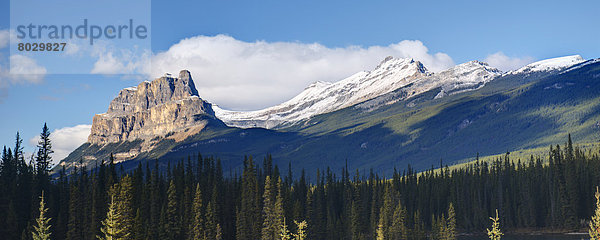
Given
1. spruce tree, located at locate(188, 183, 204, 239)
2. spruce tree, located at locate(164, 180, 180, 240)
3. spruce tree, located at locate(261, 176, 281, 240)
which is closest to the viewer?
spruce tree, located at locate(188, 183, 204, 239)

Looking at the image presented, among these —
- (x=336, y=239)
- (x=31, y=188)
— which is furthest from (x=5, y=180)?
Result: (x=336, y=239)

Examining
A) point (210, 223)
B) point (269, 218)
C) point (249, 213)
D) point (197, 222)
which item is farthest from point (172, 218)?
point (269, 218)

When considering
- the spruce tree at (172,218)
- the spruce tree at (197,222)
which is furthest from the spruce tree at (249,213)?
the spruce tree at (172,218)

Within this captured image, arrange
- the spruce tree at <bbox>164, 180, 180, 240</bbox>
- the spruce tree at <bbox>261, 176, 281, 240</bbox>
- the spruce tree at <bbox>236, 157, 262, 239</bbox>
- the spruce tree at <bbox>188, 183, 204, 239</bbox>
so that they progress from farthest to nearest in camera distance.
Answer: the spruce tree at <bbox>236, 157, 262, 239</bbox>, the spruce tree at <bbox>261, 176, 281, 240</bbox>, the spruce tree at <bbox>164, 180, 180, 240</bbox>, the spruce tree at <bbox>188, 183, 204, 239</bbox>

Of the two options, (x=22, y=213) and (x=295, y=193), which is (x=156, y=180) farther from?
(x=295, y=193)

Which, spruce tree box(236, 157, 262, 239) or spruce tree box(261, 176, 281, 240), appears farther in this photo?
spruce tree box(236, 157, 262, 239)

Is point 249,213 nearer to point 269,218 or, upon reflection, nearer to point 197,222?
point 269,218

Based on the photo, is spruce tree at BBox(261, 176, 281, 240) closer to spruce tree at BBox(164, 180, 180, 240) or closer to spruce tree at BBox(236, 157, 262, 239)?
spruce tree at BBox(236, 157, 262, 239)

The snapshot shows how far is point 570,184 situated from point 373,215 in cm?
6270

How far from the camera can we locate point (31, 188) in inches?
5556

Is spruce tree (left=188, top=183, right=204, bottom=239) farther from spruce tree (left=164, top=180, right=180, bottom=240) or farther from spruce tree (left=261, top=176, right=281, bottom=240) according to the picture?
spruce tree (left=261, top=176, right=281, bottom=240)

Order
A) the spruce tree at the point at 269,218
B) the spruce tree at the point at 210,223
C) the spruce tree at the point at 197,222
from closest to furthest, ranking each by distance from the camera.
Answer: the spruce tree at the point at 197,222 → the spruce tree at the point at 210,223 → the spruce tree at the point at 269,218

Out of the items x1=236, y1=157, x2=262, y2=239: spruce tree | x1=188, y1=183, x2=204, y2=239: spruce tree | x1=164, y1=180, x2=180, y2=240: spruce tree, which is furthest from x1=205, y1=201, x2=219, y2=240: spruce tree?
x1=236, y1=157, x2=262, y2=239: spruce tree

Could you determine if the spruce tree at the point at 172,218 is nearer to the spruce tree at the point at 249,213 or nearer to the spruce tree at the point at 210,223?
the spruce tree at the point at 210,223
